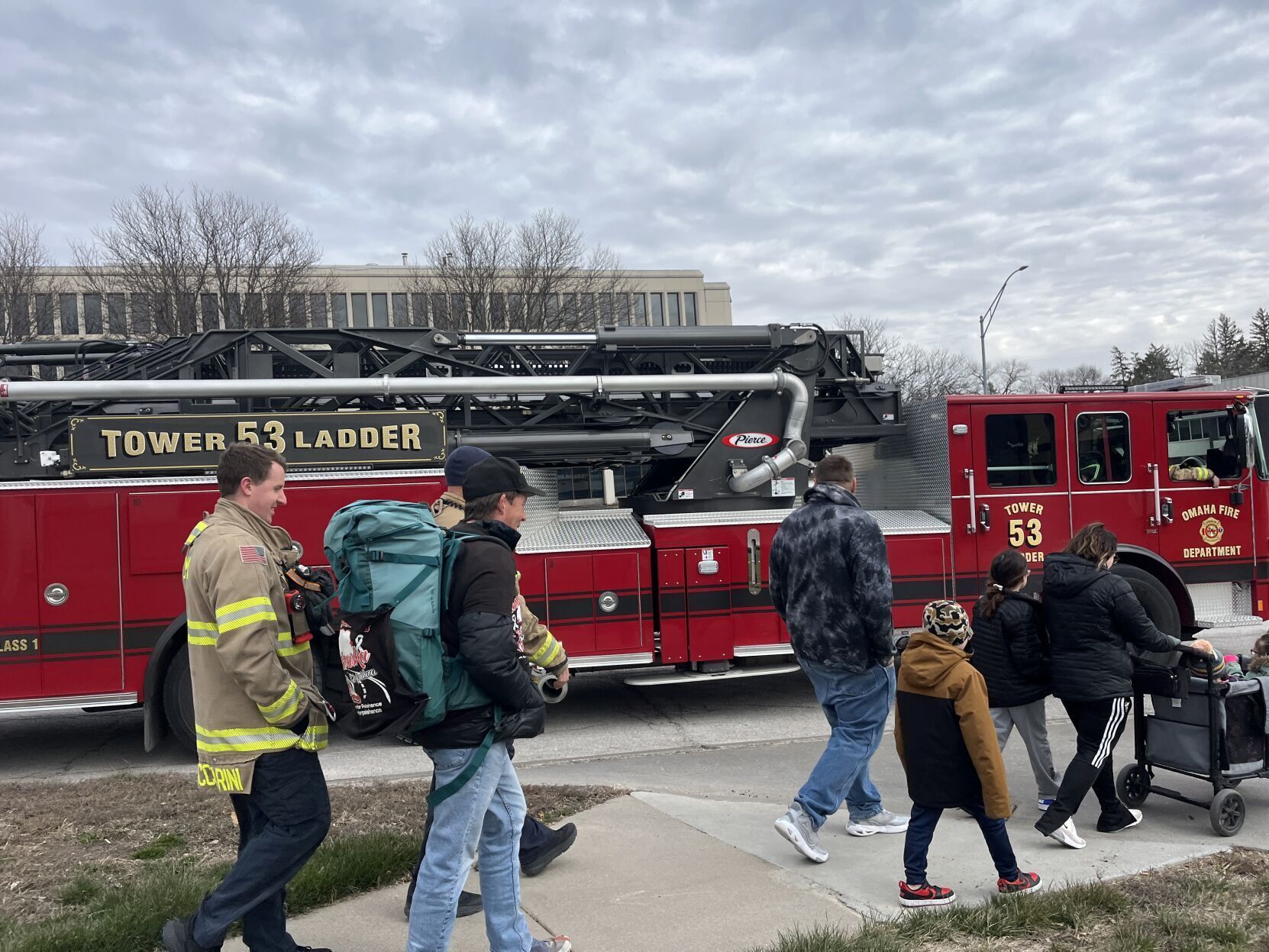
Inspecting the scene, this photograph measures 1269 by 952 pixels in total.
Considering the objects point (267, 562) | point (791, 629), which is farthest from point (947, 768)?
point (267, 562)

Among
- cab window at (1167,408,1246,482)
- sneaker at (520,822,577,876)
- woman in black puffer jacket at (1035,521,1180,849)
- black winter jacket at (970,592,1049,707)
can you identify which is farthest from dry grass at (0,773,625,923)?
cab window at (1167,408,1246,482)

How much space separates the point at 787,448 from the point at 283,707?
6.36m

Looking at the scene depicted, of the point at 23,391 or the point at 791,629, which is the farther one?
the point at 23,391

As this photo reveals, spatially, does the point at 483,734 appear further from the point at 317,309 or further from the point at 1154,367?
the point at 1154,367

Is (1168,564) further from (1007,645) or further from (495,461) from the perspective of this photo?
(495,461)

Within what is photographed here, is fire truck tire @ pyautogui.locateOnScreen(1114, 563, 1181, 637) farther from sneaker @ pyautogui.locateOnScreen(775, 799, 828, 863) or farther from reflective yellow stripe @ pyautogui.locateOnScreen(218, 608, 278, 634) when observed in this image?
reflective yellow stripe @ pyautogui.locateOnScreen(218, 608, 278, 634)

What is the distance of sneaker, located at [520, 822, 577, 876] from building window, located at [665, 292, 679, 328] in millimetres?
54240

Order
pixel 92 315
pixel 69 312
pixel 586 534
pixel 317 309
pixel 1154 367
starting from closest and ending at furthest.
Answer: pixel 586 534
pixel 92 315
pixel 69 312
pixel 317 309
pixel 1154 367

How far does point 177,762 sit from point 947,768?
607 centimetres

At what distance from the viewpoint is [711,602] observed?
28.6ft

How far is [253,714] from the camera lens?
11.3 feet

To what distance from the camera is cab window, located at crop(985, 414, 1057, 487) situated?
29.7 feet

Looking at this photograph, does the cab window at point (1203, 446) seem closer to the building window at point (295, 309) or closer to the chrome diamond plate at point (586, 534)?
the chrome diamond plate at point (586, 534)

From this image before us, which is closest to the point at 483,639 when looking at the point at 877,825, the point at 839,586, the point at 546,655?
the point at 546,655
